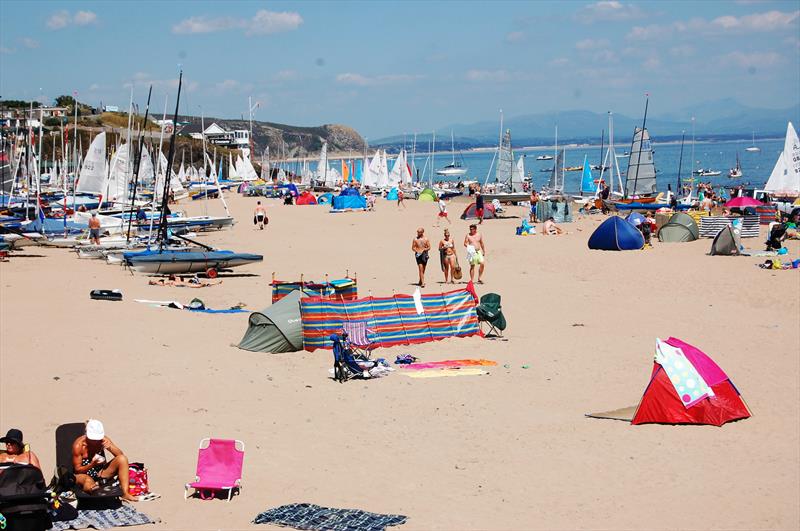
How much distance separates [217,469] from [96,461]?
1.13 meters

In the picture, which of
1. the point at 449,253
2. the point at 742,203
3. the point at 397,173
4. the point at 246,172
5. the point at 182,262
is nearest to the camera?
the point at 449,253

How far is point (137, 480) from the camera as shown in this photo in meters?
8.74

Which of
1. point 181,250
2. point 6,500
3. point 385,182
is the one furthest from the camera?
point 385,182

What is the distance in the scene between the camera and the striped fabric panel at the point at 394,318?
1532cm

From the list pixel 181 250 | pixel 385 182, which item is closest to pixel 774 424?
pixel 181 250

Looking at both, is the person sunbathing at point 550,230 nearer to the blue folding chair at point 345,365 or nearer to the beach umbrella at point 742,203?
the beach umbrella at point 742,203

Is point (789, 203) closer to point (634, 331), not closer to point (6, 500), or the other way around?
point (634, 331)

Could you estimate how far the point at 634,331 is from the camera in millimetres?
17484

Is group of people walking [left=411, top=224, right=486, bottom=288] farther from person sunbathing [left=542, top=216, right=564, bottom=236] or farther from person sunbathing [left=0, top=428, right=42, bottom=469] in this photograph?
person sunbathing [left=0, top=428, right=42, bottom=469]

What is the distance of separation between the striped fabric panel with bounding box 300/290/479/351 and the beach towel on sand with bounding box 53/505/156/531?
7140 mm

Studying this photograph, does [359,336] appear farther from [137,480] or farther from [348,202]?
[348,202]

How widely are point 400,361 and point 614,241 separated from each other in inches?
622

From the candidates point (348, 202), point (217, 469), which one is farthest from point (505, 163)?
point (217, 469)

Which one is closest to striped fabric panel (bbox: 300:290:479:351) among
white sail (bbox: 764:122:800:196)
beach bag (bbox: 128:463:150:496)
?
beach bag (bbox: 128:463:150:496)
